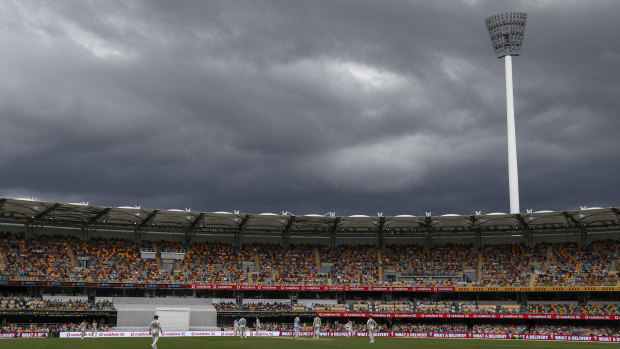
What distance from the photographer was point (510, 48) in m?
91.2

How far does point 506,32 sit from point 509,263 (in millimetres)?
37433

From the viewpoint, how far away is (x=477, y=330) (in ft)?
236

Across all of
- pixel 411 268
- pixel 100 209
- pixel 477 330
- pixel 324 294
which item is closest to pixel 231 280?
pixel 324 294

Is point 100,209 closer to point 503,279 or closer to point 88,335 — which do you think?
point 88,335

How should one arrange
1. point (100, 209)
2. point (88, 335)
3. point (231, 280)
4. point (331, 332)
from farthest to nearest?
1. point (231, 280)
2. point (100, 209)
3. point (331, 332)
4. point (88, 335)

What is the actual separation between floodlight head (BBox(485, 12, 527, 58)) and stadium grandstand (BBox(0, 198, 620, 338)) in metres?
29.3

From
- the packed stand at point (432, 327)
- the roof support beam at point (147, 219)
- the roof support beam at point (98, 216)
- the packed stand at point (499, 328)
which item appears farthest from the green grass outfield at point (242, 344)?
the roof support beam at point (147, 219)

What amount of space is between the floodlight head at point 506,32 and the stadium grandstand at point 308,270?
96.3ft

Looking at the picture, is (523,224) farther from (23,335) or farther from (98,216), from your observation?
(23,335)

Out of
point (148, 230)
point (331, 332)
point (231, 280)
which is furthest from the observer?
point (148, 230)

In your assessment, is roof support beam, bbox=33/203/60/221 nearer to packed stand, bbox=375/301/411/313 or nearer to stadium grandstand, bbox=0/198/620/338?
stadium grandstand, bbox=0/198/620/338

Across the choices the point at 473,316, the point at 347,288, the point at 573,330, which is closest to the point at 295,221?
the point at 347,288

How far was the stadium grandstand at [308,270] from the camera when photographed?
69.7 m

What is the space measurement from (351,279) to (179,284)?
2416cm
